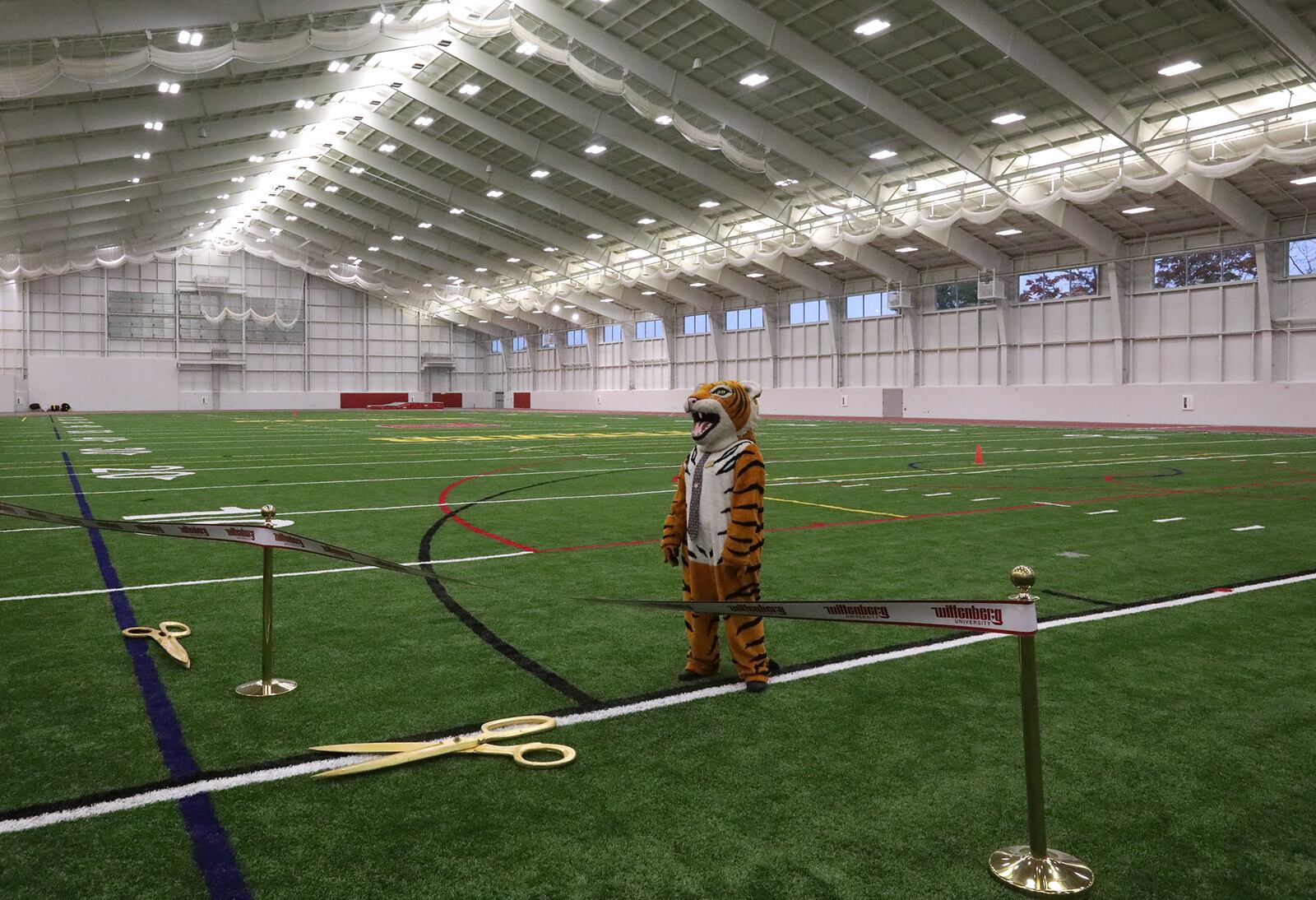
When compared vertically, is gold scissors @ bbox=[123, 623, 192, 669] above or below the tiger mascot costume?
below

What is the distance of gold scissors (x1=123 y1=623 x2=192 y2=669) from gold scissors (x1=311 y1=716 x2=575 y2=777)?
1.80 metres

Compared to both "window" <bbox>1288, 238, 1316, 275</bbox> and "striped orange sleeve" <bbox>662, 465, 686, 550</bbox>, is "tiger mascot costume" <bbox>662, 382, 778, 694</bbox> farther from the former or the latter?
"window" <bbox>1288, 238, 1316, 275</bbox>

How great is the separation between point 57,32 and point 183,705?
63.8 ft

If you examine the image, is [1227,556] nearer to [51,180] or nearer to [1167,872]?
[1167,872]

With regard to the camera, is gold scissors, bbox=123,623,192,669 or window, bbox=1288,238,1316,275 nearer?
gold scissors, bbox=123,623,192,669

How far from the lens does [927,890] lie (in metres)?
2.97

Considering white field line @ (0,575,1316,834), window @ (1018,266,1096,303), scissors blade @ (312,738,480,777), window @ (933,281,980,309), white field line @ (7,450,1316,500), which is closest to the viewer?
white field line @ (0,575,1316,834)

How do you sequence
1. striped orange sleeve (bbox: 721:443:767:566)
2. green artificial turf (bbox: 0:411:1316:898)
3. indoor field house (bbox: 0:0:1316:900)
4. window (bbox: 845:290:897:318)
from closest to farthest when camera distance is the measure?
green artificial turf (bbox: 0:411:1316:898), indoor field house (bbox: 0:0:1316:900), striped orange sleeve (bbox: 721:443:767:566), window (bbox: 845:290:897:318)

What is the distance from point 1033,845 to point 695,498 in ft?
8.54

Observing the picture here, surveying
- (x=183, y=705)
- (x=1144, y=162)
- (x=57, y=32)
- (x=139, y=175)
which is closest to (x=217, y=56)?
(x=57, y=32)

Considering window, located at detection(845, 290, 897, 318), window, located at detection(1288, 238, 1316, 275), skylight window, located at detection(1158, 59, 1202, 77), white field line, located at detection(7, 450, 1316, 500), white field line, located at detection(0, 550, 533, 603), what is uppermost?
skylight window, located at detection(1158, 59, 1202, 77)

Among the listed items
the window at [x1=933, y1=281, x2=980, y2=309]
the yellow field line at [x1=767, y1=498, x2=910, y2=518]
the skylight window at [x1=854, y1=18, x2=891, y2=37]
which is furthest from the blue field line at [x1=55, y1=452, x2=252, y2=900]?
the window at [x1=933, y1=281, x2=980, y2=309]

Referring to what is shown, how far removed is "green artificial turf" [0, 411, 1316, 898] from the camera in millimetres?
3154

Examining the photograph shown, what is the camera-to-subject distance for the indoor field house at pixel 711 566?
10.9ft
